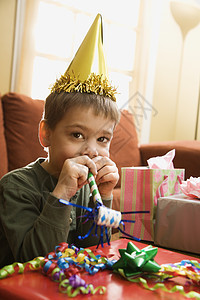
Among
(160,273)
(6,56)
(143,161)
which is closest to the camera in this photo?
(160,273)

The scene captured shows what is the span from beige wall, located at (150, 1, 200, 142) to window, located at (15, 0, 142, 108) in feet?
0.91

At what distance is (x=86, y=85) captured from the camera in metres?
0.96

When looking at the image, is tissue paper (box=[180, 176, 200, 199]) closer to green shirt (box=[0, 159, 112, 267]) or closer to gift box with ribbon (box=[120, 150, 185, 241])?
gift box with ribbon (box=[120, 150, 185, 241])

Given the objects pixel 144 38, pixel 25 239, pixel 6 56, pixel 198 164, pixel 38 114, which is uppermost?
pixel 144 38

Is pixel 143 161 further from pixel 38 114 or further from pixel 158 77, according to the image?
pixel 158 77

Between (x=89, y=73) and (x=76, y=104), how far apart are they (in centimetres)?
10

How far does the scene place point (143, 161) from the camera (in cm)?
220

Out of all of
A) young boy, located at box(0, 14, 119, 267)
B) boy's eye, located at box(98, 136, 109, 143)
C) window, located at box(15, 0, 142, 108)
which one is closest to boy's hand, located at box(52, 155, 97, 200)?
young boy, located at box(0, 14, 119, 267)

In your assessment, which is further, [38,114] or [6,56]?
[6,56]

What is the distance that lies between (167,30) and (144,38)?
256 mm

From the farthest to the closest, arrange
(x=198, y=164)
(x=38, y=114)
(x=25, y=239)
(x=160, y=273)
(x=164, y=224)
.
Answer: (x=198, y=164) → (x=38, y=114) → (x=164, y=224) → (x=25, y=239) → (x=160, y=273)

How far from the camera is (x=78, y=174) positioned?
2.68ft

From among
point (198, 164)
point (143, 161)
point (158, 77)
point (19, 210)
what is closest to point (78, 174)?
point (19, 210)

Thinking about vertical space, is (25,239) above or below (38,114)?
below
